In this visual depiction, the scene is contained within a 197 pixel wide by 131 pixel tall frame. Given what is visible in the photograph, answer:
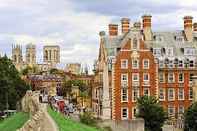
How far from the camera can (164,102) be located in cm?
8200

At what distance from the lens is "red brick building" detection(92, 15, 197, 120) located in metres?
78.7

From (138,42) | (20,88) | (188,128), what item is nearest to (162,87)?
(138,42)

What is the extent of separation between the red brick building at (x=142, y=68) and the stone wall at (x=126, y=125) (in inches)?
535

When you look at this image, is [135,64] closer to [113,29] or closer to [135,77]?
[135,77]

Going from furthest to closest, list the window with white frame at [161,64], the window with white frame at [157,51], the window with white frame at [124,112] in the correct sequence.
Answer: the window with white frame at [157,51], the window with white frame at [161,64], the window with white frame at [124,112]

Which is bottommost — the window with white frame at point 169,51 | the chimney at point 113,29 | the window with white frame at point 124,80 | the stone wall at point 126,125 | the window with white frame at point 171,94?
the stone wall at point 126,125

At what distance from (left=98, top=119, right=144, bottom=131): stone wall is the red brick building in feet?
44.6

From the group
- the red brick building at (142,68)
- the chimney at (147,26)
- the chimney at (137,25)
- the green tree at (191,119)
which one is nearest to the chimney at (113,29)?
the red brick building at (142,68)

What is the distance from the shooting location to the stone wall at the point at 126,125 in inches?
2489

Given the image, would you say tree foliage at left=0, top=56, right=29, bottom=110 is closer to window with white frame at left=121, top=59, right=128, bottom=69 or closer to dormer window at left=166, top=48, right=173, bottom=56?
window with white frame at left=121, top=59, right=128, bottom=69

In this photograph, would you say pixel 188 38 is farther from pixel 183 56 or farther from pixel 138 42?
pixel 138 42

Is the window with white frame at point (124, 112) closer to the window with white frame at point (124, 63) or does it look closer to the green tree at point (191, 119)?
the window with white frame at point (124, 63)

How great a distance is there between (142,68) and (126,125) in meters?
17.5

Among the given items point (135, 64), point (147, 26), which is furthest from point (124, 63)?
point (147, 26)
